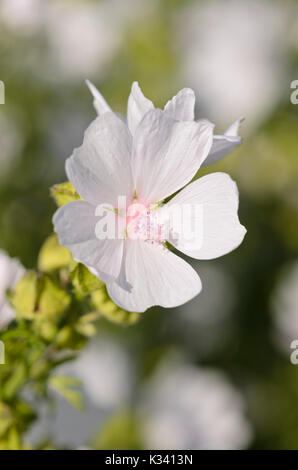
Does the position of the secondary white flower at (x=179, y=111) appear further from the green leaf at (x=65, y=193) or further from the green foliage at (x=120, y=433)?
the green foliage at (x=120, y=433)

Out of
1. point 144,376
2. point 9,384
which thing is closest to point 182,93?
point 9,384

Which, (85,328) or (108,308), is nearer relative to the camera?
(108,308)

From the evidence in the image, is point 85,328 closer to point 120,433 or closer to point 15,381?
point 15,381

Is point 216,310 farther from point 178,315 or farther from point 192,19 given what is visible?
point 192,19

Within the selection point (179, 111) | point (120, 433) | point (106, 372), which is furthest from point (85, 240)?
point (106, 372)

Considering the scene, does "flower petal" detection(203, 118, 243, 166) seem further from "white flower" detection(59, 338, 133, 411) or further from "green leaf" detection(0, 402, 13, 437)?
"white flower" detection(59, 338, 133, 411)
